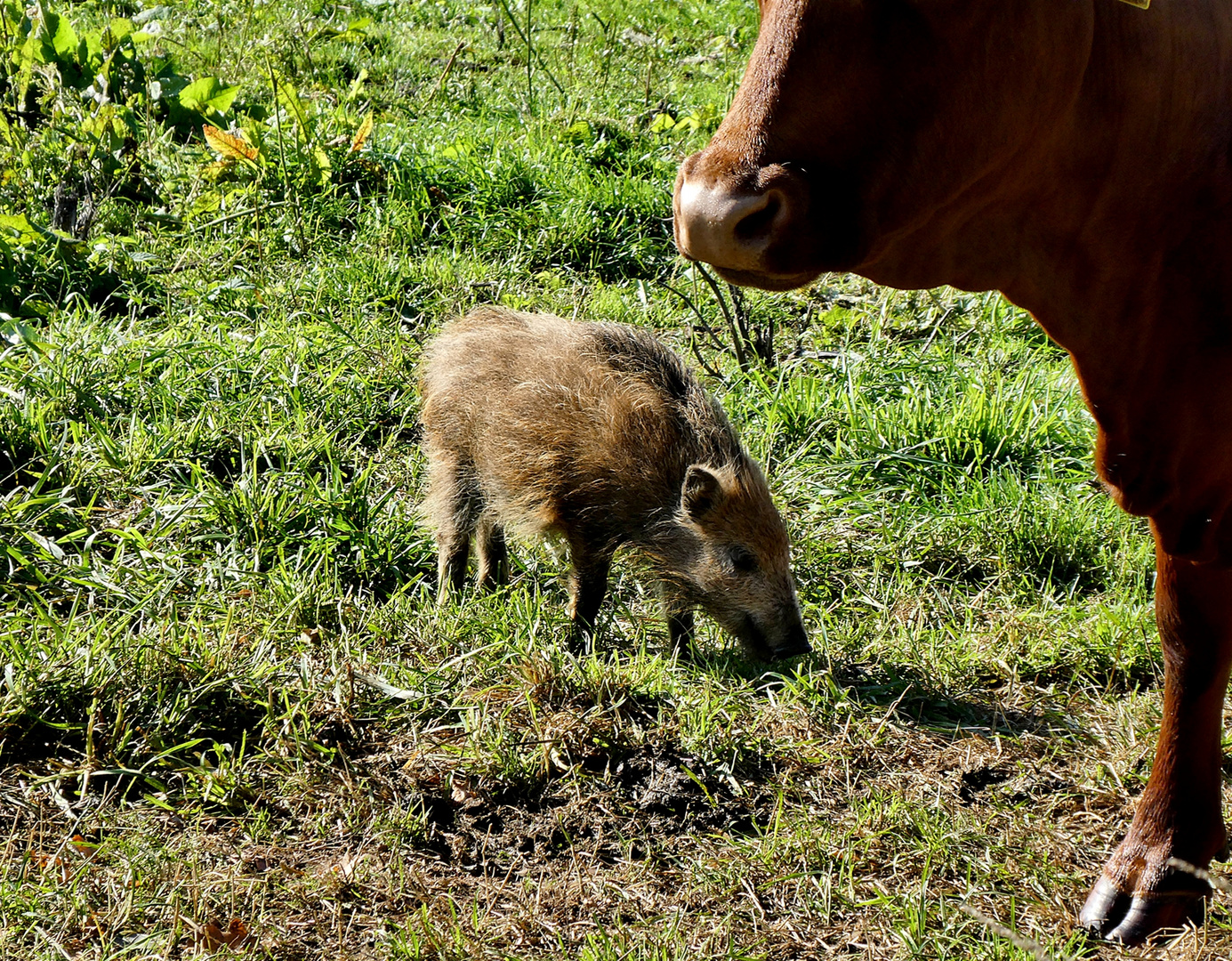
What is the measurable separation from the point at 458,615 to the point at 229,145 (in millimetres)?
2898

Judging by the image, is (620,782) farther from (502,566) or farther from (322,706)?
(502,566)

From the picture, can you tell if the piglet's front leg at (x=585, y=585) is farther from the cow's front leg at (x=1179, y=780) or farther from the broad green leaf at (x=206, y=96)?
the broad green leaf at (x=206, y=96)

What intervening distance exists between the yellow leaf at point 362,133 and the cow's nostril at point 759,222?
445 cm

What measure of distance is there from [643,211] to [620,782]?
335 cm

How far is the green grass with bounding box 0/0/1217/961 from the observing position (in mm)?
2820

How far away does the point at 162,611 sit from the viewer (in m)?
3.58

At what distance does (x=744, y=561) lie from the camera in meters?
3.87

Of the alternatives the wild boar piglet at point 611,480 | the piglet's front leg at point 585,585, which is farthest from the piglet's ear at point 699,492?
the piglet's front leg at point 585,585

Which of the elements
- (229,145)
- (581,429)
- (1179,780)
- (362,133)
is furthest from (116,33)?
(1179,780)

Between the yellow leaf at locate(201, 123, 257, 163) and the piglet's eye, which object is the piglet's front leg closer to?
the piglet's eye

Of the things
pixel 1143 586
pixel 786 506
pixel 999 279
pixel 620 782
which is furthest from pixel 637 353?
pixel 999 279

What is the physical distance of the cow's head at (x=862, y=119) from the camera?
1695mm

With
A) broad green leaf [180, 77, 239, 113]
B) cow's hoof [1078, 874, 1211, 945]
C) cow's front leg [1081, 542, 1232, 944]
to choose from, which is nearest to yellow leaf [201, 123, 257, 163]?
broad green leaf [180, 77, 239, 113]

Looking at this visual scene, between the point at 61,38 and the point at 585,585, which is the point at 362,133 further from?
the point at 585,585
